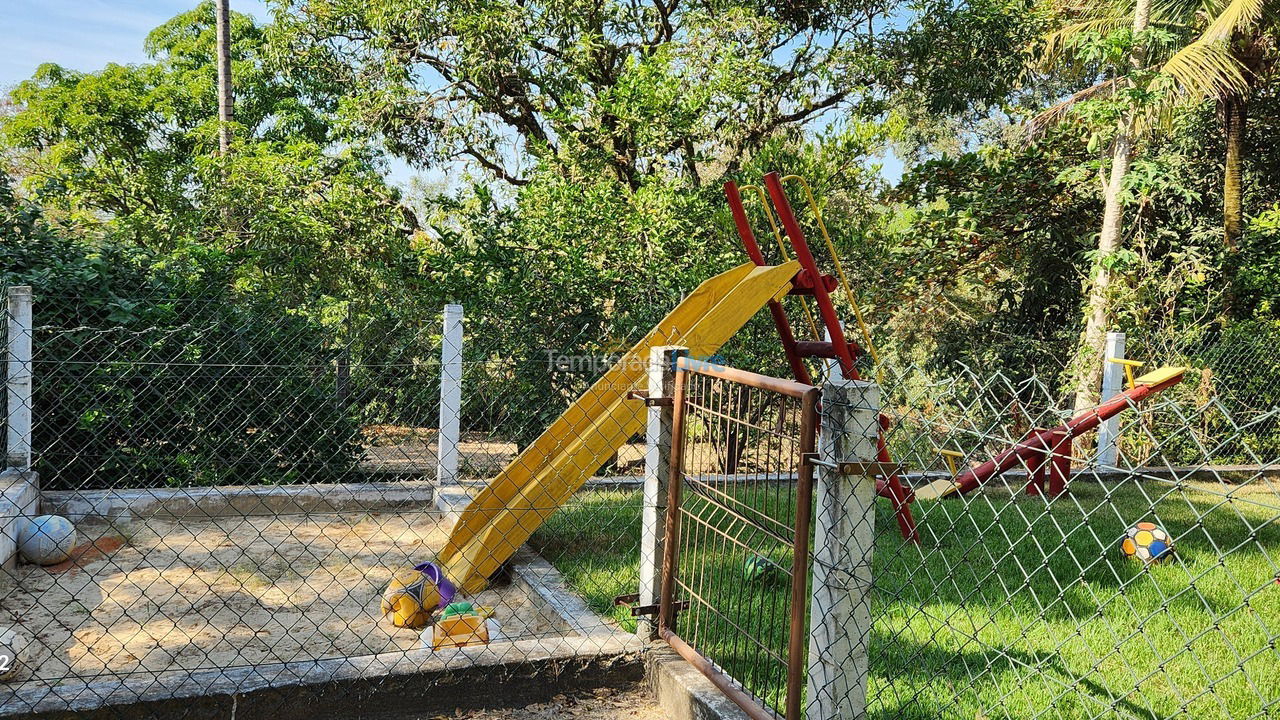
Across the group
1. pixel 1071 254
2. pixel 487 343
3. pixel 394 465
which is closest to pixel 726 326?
pixel 487 343

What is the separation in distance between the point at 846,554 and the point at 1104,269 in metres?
8.16

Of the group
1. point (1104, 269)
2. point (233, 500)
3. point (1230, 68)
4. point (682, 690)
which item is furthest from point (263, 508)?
point (1230, 68)

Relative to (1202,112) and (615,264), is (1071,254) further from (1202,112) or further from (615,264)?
(615,264)

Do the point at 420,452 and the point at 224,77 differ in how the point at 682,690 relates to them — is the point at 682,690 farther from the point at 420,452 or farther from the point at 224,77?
the point at 224,77

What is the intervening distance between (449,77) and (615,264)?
4.95 metres

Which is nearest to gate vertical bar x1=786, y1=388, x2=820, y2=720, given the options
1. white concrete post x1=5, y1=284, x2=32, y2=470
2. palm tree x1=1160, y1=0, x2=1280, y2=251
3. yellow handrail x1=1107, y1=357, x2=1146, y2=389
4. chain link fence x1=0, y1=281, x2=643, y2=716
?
chain link fence x1=0, y1=281, x2=643, y2=716

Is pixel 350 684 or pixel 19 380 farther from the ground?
pixel 19 380

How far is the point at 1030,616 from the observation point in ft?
13.2

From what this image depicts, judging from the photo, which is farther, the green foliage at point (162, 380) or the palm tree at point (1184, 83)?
the palm tree at point (1184, 83)

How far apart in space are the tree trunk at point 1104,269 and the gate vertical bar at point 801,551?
291 inches

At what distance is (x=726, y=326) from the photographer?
4320 millimetres

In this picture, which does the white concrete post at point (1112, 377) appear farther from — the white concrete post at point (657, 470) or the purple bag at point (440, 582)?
the purple bag at point (440, 582)

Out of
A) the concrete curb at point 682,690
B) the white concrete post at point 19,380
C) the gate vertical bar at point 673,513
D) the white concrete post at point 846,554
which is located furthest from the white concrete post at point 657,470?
the white concrete post at point 19,380

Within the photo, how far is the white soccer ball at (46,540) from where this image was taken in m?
4.78
